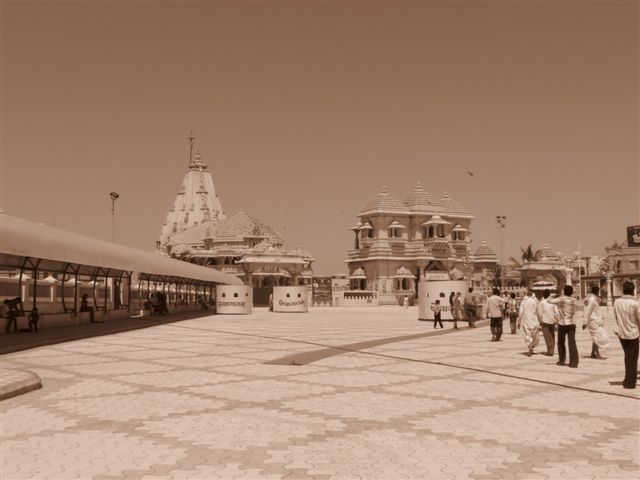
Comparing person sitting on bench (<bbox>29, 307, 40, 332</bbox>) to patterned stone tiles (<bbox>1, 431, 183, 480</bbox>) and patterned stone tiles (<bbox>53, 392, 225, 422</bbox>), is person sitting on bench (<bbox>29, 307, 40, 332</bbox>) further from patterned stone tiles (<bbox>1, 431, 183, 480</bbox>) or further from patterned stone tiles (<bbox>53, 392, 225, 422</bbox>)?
patterned stone tiles (<bbox>1, 431, 183, 480</bbox>)

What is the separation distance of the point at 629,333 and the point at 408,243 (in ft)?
220

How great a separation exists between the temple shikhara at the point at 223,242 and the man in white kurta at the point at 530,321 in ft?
166

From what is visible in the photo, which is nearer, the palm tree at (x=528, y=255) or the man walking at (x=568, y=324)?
the man walking at (x=568, y=324)

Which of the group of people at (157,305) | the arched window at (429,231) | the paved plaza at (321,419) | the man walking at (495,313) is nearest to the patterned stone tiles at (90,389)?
the paved plaza at (321,419)

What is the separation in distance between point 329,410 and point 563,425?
259cm

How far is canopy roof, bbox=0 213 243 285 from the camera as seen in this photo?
16.6 m

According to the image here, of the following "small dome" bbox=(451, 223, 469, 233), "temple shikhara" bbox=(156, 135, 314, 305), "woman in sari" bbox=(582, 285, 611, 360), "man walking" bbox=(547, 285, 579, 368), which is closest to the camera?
"man walking" bbox=(547, 285, 579, 368)

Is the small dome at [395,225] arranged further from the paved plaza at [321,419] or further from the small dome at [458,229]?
the paved plaza at [321,419]

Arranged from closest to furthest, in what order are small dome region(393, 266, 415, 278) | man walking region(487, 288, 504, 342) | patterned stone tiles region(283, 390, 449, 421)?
patterned stone tiles region(283, 390, 449, 421) → man walking region(487, 288, 504, 342) → small dome region(393, 266, 415, 278)

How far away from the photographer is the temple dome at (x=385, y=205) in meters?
76.9

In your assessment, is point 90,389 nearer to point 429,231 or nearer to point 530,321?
point 530,321

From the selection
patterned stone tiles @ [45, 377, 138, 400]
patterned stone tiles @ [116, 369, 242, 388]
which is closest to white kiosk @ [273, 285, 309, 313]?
patterned stone tiles @ [116, 369, 242, 388]

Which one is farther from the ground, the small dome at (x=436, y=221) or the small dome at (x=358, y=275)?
the small dome at (x=436, y=221)

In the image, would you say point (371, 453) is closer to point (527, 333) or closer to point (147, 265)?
point (527, 333)
